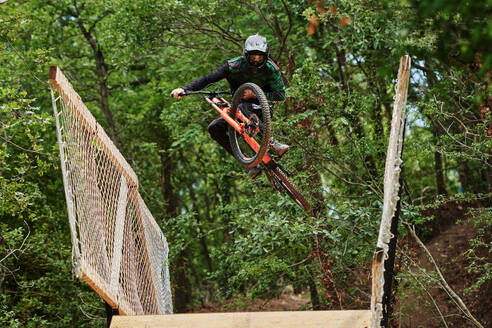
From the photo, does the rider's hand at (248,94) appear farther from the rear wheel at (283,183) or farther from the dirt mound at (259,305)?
the dirt mound at (259,305)

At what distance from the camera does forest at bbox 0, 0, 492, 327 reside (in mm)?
7145

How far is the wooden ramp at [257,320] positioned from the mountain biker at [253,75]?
2231 millimetres

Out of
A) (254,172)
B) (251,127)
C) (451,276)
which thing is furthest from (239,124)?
(451,276)

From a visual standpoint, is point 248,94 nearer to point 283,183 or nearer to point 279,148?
→ point 279,148

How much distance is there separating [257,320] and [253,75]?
2.76 metres

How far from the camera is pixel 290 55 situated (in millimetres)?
9070

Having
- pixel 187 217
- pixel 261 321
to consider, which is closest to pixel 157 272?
pixel 261 321

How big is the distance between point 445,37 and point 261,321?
2.19m

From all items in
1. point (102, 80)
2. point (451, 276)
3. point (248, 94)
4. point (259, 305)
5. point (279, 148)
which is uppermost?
→ point (102, 80)

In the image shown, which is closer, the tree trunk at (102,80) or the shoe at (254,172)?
the shoe at (254,172)

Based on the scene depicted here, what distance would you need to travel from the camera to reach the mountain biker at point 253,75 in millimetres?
5469

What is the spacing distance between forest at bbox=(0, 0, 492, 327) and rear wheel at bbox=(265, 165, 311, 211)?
13.9 inches

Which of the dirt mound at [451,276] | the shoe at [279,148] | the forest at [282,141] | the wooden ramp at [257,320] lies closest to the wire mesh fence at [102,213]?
the wooden ramp at [257,320]

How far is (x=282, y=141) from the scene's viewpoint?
7945 mm
